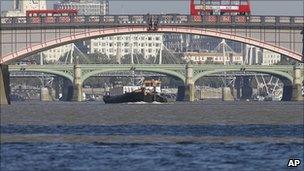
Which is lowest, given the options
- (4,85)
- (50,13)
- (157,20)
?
(4,85)

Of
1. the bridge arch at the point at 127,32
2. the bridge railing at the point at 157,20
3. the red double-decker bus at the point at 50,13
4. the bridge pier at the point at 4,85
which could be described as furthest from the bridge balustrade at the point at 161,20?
the red double-decker bus at the point at 50,13

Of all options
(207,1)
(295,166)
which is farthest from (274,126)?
(207,1)

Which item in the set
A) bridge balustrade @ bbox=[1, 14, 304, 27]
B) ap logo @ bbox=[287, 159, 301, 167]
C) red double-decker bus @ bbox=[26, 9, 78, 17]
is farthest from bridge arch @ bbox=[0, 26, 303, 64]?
ap logo @ bbox=[287, 159, 301, 167]

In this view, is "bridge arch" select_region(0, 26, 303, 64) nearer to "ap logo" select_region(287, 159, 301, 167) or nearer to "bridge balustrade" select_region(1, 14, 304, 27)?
"bridge balustrade" select_region(1, 14, 304, 27)

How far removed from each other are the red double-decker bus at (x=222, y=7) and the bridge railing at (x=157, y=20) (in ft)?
26.1

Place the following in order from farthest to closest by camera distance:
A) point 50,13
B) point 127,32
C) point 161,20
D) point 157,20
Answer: point 50,13
point 161,20
point 157,20
point 127,32

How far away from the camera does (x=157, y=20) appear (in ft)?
593

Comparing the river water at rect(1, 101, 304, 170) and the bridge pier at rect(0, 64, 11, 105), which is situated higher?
the bridge pier at rect(0, 64, 11, 105)

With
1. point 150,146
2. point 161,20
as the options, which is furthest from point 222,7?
point 150,146

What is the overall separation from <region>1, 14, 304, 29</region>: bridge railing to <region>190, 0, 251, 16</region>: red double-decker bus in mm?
7959

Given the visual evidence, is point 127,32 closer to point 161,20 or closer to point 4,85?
point 161,20

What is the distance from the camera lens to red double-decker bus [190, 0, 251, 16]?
193250 mm

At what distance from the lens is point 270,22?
183 m

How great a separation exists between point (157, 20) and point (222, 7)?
17.1 m
